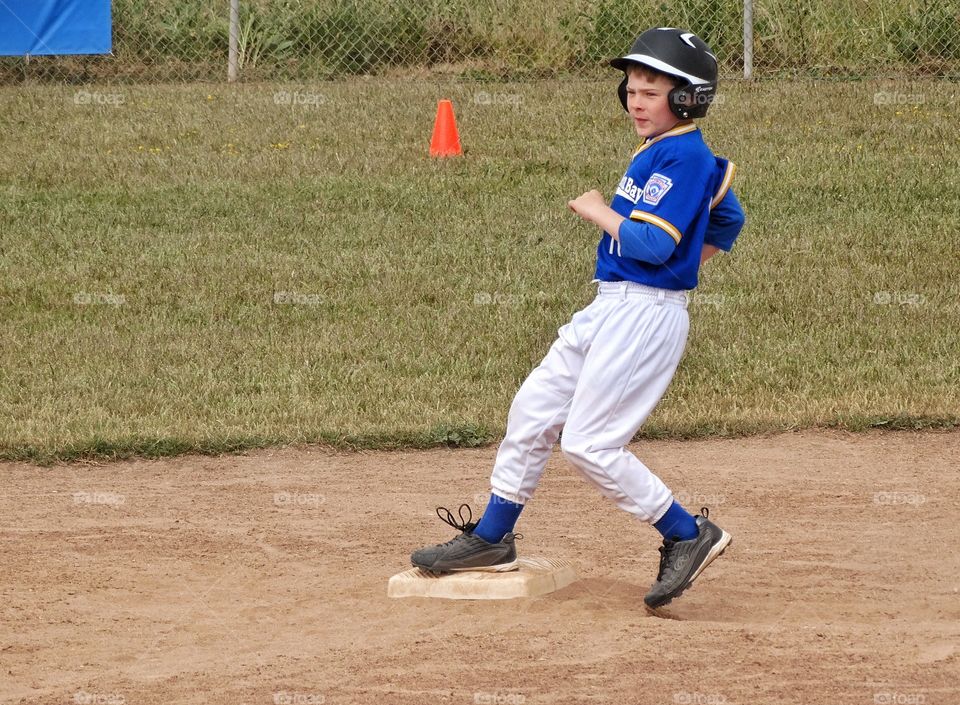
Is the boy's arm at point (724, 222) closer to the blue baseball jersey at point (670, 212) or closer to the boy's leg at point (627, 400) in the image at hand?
the blue baseball jersey at point (670, 212)

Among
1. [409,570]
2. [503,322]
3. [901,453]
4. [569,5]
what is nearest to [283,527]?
[409,570]

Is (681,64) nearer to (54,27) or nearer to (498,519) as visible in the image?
(498,519)

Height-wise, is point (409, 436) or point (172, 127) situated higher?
point (172, 127)

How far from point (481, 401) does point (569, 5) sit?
9.71 m

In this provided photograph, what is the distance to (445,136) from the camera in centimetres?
1430

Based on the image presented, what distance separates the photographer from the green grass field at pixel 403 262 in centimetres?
845

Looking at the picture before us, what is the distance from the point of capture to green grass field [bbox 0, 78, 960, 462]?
333 inches

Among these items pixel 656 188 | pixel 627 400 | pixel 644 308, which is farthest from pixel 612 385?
pixel 656 188

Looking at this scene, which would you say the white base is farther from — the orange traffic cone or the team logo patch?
the orange traffic cone

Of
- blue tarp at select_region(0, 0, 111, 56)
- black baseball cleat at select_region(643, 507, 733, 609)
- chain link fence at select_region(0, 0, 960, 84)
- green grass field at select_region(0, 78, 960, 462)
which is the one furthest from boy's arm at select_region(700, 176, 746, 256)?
blue tarp at select_region(0, 0, 111, 56)

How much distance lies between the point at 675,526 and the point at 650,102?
1480 millimetres

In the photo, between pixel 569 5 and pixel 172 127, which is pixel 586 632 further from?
pixel 569 5

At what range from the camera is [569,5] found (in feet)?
56.3

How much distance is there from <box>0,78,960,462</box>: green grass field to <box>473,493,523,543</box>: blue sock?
98.8 inches
